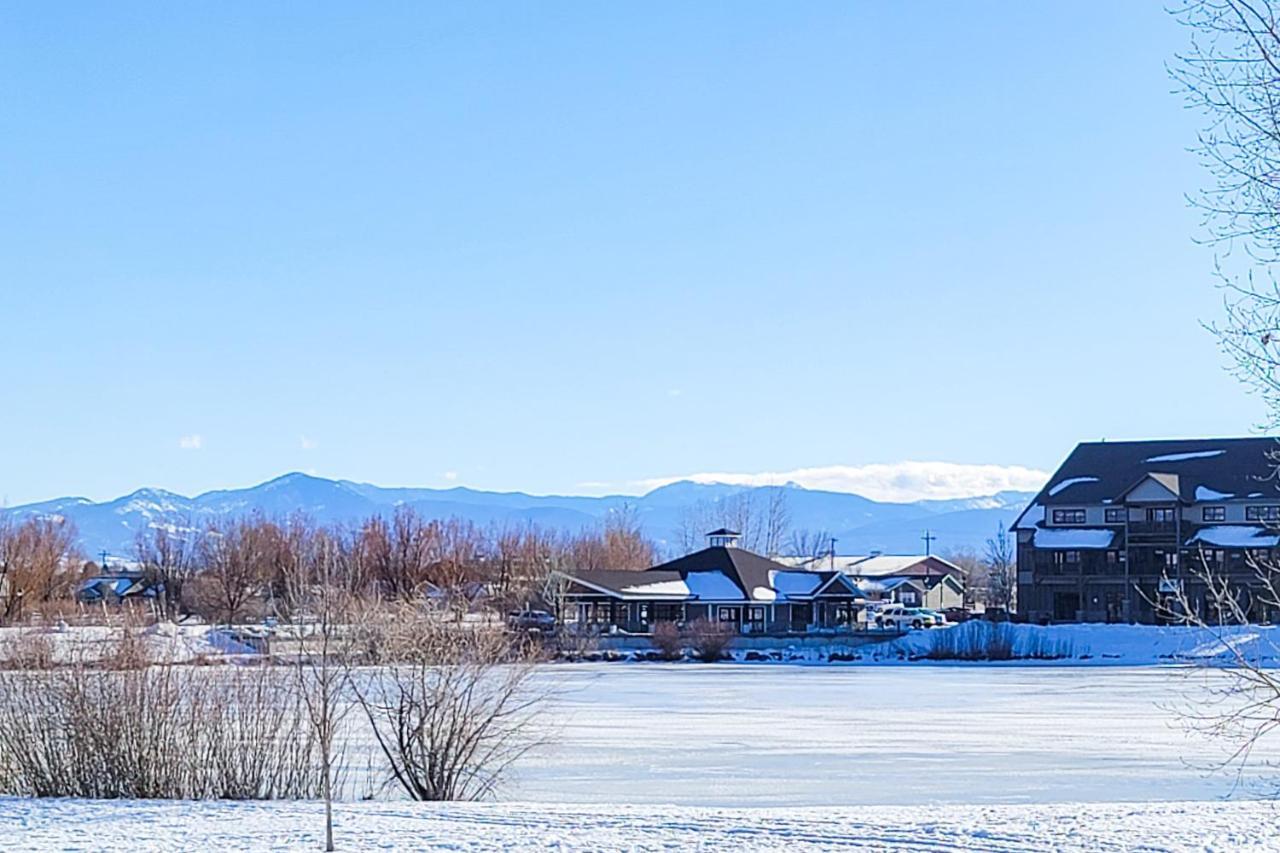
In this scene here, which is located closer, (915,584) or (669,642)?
(669,642)

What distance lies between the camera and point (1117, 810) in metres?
16.0

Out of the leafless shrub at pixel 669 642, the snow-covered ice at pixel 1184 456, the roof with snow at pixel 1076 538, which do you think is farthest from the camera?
the snow-covered ice at pixel 1184 456

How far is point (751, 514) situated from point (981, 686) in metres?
96.0

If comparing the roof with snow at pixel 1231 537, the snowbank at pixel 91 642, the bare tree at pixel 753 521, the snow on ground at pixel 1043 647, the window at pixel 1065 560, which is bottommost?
the snow on ground at pixel 1043 647

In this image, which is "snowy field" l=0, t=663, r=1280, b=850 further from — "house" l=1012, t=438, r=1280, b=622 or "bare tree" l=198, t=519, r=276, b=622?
"bare tree" l=198, t=519, r=276, b=622

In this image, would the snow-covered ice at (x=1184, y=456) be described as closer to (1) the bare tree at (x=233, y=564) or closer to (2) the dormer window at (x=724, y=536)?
(2) the dormer window at (x=724, y=536)

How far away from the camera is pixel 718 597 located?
73.5 meters

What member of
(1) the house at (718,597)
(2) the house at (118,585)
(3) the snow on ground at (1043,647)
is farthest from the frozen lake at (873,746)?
(2) the house at (118,585)

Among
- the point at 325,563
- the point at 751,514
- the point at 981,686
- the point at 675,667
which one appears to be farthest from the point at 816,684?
the point at 751,514

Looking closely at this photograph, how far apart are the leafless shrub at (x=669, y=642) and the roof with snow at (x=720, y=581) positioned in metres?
9.40

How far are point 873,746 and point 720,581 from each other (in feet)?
160

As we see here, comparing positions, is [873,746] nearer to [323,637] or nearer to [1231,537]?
[323,637]

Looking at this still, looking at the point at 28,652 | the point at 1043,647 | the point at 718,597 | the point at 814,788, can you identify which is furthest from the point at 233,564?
the point at 814,788

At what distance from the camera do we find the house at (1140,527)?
67.4m
